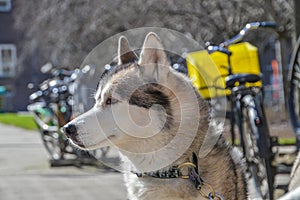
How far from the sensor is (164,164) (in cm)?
300

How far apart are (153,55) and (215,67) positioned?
2.61m

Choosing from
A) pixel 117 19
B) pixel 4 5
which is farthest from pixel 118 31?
pixel 4 5

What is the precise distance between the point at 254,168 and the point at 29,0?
17.4m

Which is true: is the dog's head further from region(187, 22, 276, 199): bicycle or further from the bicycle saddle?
the bicycle saddle

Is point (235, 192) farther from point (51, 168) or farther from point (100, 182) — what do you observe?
Result: point (51, 168)

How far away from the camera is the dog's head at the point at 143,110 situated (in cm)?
300

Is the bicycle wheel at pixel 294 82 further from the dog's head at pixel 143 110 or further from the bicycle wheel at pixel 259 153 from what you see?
the dog's head at pixel 143 110

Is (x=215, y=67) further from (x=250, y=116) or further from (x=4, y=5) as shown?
(x=4, y=5)

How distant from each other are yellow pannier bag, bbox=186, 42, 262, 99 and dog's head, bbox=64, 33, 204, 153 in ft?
6.39

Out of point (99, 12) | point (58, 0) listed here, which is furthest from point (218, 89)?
point (58, 0)

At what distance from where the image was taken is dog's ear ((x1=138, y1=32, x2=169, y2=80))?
120 inches

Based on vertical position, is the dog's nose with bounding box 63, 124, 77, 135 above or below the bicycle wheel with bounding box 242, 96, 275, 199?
above

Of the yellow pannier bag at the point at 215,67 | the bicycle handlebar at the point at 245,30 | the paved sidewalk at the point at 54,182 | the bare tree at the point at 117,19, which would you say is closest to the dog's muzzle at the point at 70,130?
the yellow pannier bag at the point at 215,67

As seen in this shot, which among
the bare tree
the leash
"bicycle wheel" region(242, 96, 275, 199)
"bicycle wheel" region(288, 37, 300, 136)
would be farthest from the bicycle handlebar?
the bare tree
